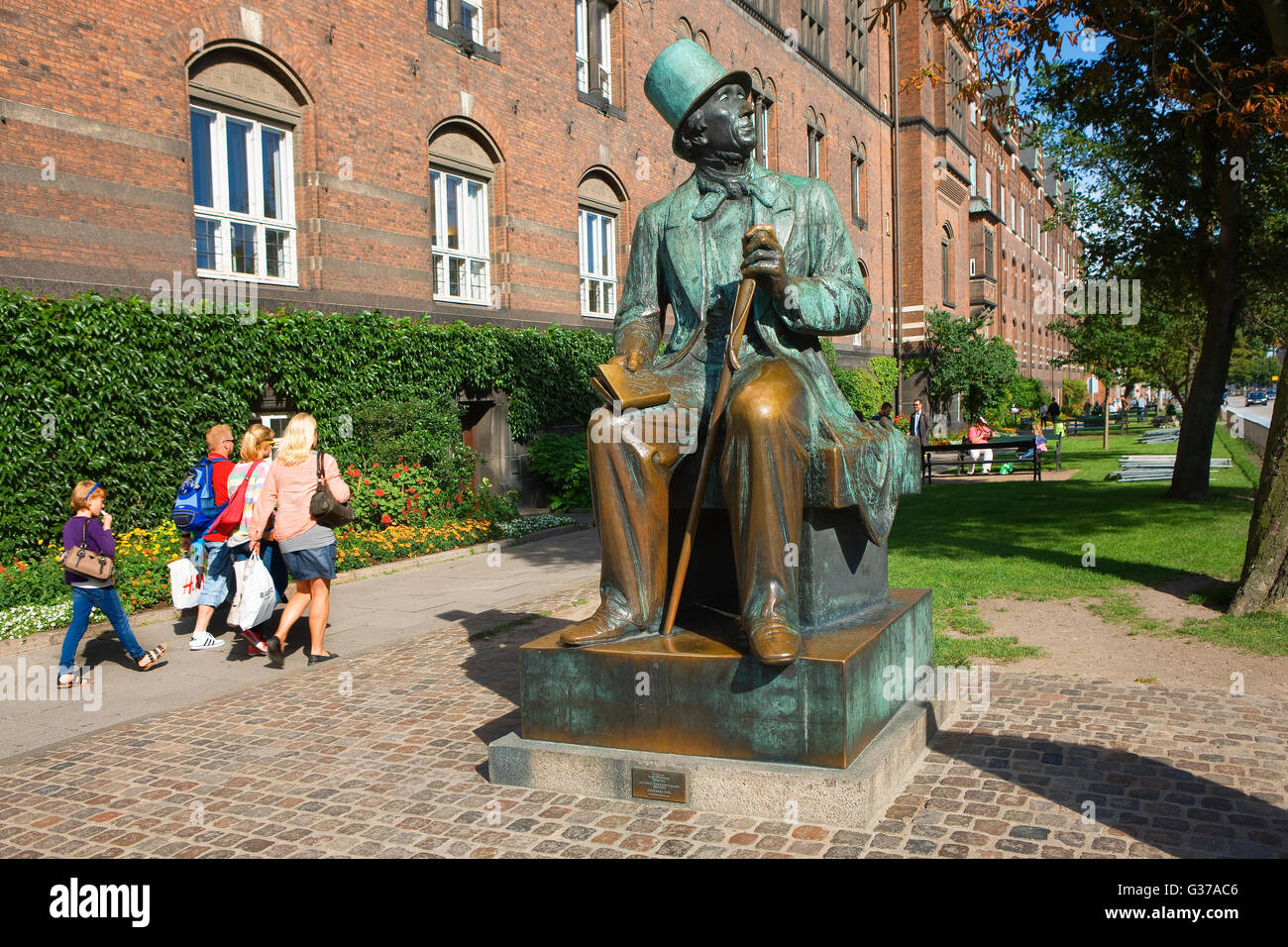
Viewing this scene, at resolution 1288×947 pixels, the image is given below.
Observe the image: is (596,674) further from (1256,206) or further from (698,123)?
(1256,206)

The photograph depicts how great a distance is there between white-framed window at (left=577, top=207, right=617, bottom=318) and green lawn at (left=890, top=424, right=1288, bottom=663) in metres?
7.71

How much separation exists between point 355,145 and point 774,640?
12.7 metres

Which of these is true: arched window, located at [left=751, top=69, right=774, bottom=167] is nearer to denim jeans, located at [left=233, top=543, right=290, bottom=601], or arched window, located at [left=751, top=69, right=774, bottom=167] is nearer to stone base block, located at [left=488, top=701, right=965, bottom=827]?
denim jeans, located at [left=233, top=543, right=290, bottom=601]

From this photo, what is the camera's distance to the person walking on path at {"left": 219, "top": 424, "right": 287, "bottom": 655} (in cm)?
793

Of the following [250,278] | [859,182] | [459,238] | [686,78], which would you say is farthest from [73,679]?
[859,182]

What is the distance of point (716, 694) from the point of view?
13.6 feet

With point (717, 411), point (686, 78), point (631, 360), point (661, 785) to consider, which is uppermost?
point (686, 78)

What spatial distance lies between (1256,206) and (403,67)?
13669 millimetres

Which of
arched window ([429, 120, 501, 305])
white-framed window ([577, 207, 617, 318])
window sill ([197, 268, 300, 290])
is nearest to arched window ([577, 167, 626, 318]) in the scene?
white-framed window ([577, 207, 617, 318])

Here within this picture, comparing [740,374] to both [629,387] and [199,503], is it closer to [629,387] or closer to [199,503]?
[629,387]

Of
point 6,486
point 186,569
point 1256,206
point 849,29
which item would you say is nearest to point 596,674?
point 186,569

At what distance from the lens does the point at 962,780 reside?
445cm

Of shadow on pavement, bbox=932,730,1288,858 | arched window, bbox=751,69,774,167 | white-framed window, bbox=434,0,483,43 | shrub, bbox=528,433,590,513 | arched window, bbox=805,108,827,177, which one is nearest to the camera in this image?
shadow on pavement, bbox=932,730,1288,858

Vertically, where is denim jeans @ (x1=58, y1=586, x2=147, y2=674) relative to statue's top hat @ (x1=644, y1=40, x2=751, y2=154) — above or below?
below
